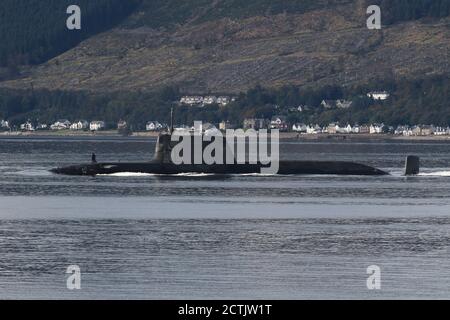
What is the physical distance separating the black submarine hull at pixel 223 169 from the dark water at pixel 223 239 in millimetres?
2163

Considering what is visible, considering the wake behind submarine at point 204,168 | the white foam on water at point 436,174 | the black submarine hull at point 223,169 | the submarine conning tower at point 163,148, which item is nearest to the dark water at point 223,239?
the submarine conning tower at point 163,148

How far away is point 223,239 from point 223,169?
38.6m

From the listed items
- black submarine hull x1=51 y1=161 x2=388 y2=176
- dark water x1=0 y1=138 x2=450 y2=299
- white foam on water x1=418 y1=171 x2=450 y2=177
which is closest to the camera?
dark water x1=0 y1=138 x2=450 y2=299

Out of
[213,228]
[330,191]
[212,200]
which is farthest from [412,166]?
[213,228]

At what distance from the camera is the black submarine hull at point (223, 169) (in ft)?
299

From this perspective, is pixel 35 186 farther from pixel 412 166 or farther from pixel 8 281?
pixel 8 281

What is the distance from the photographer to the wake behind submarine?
89562mm

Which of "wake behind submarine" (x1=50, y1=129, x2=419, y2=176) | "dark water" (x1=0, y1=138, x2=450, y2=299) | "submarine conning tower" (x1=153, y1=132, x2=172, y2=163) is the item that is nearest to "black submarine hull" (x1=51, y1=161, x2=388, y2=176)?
"wake behind submarine" (x1=50, y1=129, x2=419, y2=176)

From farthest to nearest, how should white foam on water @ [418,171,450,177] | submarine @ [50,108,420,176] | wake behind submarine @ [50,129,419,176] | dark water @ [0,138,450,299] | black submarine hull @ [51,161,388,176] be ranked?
white foam on water @ [418,171,450,177] → black submarine hull @ [51,161,388,176] → wake behind submarine @ [50,129,419,176] → submarine @ [50,108,420,176] → dark water @ [0,138,450,299]

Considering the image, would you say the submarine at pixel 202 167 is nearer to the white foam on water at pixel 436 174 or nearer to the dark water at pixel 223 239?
the dark water at pixel 223 239

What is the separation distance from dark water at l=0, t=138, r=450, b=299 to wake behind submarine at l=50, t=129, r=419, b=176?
1850mm

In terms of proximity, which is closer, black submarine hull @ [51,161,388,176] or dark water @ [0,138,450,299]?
dark water @ [0,138,450,299]

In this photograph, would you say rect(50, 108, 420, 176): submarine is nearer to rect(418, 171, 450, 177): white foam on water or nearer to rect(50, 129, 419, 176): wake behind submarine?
rect(50, 129, 419, 176): wake behind submarine

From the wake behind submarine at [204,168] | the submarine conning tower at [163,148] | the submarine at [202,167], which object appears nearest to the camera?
the submarine conning tower at [163,148]
